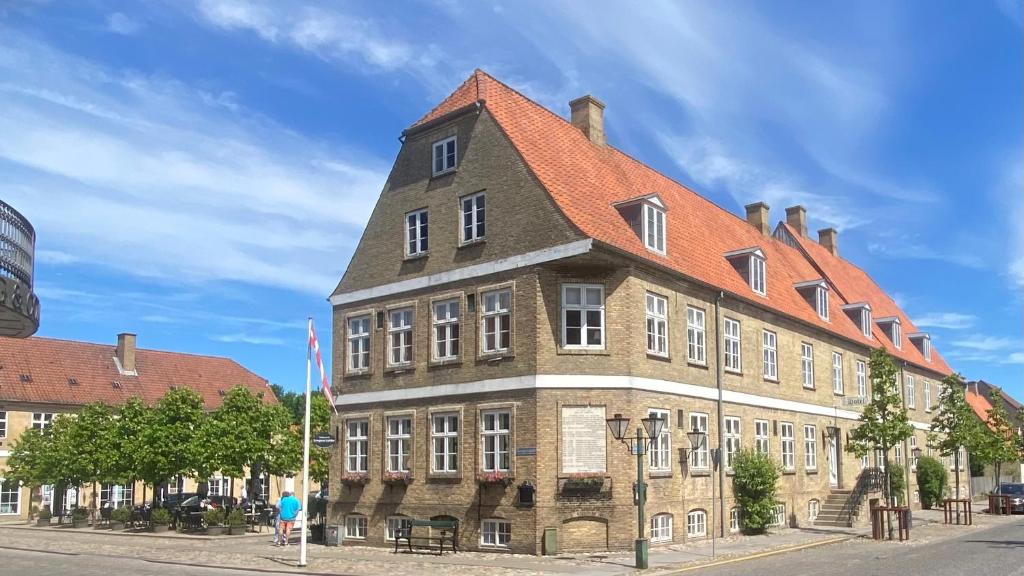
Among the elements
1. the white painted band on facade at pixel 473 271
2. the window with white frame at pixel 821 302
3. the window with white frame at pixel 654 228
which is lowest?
the white painted band on facade at pixel 473 271

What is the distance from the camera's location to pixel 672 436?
1102 inches

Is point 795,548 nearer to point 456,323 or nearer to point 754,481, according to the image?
point 754,481

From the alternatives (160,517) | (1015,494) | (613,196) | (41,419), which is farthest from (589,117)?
(41,419)

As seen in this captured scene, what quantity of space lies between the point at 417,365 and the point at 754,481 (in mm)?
11192

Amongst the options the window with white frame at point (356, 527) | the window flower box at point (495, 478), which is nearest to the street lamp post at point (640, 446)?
the window flower box at point (495, 478)

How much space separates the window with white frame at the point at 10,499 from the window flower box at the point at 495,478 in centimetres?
3885

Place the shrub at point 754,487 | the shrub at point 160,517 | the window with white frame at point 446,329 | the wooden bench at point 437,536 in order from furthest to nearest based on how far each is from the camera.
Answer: the shrub at point 160,517 < the shrub at point 754,487 < the window with white frame at point 446,329 < the wooden bench at point 437,536

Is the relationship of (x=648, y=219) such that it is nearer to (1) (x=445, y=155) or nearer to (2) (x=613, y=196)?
(2) (x=613, y=196)

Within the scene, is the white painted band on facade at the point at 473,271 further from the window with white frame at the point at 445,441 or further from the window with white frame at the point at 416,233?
the window with white frame at the point at 445,441

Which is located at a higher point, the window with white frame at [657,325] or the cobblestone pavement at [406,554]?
the window with white frame at [657,325]

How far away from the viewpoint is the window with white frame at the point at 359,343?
31375 mm

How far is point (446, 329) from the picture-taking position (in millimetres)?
28750

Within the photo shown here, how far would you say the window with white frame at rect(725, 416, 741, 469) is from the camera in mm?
30578

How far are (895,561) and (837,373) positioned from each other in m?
18.4
